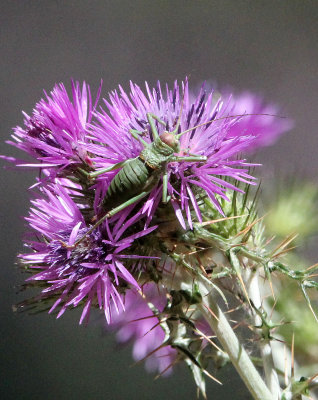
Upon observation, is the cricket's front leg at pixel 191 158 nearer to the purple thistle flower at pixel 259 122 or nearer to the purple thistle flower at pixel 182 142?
the purple thistle flower at pixel 182 142

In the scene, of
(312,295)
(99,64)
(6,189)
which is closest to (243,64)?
(99,64)

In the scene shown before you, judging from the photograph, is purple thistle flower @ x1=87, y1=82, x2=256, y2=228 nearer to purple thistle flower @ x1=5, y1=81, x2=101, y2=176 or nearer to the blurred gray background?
purple thistle flower @ x1=5, y1=81, x2=101, y2=176

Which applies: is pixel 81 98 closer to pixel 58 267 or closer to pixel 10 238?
pixel 58 267

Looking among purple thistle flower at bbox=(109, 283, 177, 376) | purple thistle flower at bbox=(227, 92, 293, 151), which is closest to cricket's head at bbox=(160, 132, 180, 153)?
purple thistle flower at bbox=(227, 92, 293, 151)

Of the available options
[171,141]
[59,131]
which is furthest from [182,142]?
[59,131]

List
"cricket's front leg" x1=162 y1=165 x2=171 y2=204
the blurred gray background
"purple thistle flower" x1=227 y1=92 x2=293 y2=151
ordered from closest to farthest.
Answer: "cricket's front leg" x1=162 y1=165 x2=171 y2=204
"purple thistle flower" x1=227 y1=92 x2=293 y2=151
the blurred gray background

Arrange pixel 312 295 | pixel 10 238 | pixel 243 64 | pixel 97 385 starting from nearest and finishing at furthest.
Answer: pixel 312 295 → pixel 97 385 → pixel 10 238 → pixel 243 64
